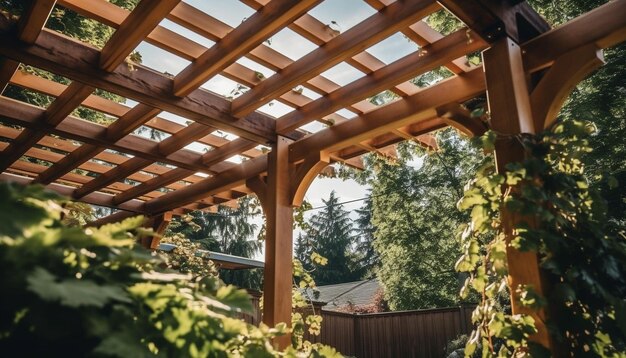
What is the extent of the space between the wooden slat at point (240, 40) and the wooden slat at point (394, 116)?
1.09 meters

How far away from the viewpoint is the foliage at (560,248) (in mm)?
1498

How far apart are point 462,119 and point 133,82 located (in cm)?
214

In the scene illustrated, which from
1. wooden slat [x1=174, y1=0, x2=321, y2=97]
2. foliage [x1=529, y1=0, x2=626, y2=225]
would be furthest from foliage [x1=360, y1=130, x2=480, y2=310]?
wooden slat [x1=174, y1=0, x2=321, y2=97]

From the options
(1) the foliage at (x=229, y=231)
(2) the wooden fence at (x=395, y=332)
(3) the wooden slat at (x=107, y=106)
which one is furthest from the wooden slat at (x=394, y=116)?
(1) the foliage at (x=229, y=231)

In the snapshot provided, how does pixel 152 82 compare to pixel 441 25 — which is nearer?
pixel 152 82

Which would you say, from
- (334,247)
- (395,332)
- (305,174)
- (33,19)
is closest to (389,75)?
(305,174)

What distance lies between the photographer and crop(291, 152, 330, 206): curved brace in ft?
11.1

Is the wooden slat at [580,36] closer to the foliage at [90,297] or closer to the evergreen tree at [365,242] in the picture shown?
the foliage at [90,297]

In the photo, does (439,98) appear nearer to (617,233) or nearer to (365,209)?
(617,233)

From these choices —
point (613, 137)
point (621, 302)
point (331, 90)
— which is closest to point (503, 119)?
point (621, 302)

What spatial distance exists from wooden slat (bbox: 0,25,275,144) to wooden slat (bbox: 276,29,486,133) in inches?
13.9

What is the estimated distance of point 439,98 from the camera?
107 inches

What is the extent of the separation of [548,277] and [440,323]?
8.59m

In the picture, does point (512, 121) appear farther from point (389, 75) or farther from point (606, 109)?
point (606, 109)
